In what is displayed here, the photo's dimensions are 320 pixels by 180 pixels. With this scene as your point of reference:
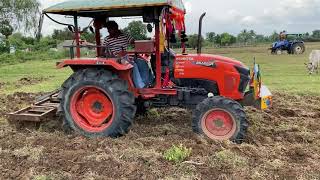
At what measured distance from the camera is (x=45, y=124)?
7879mm

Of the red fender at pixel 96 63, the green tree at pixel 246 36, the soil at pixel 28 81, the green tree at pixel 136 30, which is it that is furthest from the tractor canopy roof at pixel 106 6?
the green tree at pixel 246 36

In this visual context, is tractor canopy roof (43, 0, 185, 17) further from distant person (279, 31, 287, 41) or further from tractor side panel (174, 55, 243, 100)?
distant person (279, 31, 287, 41)

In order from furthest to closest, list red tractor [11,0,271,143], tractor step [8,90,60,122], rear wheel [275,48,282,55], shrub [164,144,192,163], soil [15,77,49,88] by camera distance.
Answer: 1. rear wheel [275,48,282,55]
2. soil [15,77,49,88]
3. tractor step [8,90,60,122]
4. red tractor [11,0,271,143]
5. shrub [164,144,192,163]

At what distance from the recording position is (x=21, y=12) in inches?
1702

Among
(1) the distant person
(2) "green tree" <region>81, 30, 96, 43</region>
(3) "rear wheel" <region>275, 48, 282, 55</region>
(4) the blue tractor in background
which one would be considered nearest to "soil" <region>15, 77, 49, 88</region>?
(2) "green tree" <region>81, 30, 96, 43</region>

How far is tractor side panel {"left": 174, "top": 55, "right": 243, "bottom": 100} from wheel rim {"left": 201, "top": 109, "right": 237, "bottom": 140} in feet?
1.80

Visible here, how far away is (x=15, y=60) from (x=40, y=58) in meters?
3.74

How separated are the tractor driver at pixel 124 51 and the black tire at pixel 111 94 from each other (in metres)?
0.35

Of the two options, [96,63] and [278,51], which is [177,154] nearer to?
[96,63]

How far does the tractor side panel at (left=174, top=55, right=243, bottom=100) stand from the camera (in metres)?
7.17

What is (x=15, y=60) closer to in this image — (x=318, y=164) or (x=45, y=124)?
(x=45, y=124)

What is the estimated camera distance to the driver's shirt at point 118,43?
24.3 ft

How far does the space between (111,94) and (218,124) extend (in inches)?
66.2

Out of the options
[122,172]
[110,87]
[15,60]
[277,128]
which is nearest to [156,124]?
[110,87]
